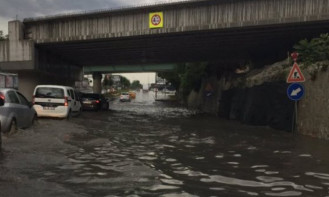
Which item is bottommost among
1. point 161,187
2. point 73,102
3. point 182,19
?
point 161,187

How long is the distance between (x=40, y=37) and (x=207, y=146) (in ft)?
70.5

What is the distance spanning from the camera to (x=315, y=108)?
13883 mm

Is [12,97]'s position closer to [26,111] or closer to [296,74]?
[26,111]

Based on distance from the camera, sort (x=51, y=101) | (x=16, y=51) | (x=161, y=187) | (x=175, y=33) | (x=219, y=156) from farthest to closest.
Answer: (x=16, y=51) < (x=175, y=33) < (x=51, y=101) < (x=219, y=156) < (x=161, y=187)

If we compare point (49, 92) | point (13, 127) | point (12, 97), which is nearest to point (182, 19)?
point (49, 92)

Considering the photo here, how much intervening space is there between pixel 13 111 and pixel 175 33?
49.0 ft

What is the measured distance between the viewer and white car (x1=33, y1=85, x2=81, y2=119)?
56.6 ft

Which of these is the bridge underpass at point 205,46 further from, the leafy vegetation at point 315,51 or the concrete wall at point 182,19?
the leafy vegetation at point 315,51

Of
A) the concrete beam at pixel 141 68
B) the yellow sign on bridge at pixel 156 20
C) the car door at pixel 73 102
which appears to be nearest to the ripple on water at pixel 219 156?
the car door at pixel 73 102

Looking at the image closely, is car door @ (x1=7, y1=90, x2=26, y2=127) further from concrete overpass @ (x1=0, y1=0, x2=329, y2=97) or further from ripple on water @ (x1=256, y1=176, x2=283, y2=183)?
concrete overpass @ (x1=0, y1=0, x2=329, y2=97)

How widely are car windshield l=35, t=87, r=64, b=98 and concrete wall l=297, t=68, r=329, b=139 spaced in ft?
36.4

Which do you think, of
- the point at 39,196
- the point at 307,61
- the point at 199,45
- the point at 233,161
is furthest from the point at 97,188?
the point at 199,45

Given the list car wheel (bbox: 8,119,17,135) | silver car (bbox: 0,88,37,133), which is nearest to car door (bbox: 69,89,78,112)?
silver car (bbox: 0,88,37,133)

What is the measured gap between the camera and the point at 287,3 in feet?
69.5
